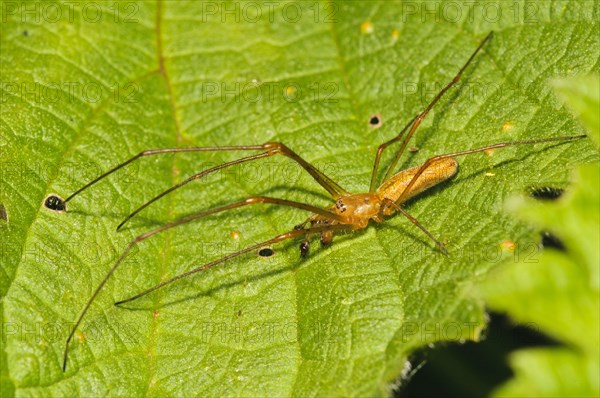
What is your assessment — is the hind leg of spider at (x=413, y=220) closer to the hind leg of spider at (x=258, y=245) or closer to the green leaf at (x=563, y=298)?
the hind leg of spider at (x=258, y=245)

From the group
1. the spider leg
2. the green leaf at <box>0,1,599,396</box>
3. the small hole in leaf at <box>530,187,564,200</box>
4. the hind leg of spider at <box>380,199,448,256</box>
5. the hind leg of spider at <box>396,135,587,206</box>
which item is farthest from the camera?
the spider leg

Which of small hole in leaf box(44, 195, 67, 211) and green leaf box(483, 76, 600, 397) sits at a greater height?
small hole in leaf box(44, 195, 67, 211)

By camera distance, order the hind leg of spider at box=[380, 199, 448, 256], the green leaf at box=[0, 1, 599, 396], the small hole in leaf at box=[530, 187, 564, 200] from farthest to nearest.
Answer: the hind leg of spider at box=[380, 199, 448, 256]
the small hole in leaf at box=[530, 187, 564, 200]
the green leaf at box=[0, 1, 599, 396]

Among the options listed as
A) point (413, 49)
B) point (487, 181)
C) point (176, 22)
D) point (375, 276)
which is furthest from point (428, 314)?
point (176, 22)

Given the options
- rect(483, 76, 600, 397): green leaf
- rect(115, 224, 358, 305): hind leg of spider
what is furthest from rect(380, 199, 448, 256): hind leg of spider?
rect(483, 76, 600, 397): green leaf

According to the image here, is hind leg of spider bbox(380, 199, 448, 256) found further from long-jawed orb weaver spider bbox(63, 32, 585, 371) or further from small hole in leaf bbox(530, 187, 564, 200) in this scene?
small hole in leaf bbox(530, 187, 564, 200)

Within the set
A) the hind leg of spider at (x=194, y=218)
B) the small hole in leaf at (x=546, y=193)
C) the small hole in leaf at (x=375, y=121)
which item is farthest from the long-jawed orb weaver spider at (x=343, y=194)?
the small hole in leaf at (x=546, y=193)

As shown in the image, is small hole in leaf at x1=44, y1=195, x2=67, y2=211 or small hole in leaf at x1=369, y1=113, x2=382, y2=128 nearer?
small hole in leaf at x1=44, y1=195, x2=67, y2=211
